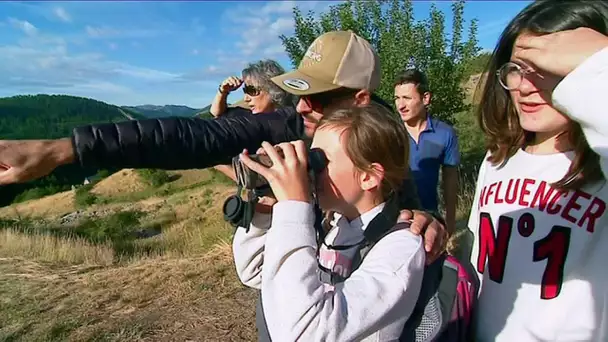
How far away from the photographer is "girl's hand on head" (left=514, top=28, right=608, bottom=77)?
94cm

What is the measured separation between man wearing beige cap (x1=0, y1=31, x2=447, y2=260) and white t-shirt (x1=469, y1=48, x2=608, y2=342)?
225mm

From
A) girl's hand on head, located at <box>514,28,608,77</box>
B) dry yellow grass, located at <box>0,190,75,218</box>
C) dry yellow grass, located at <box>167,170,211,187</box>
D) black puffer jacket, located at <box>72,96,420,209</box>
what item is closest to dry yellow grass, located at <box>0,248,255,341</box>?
black puffer jacket, located at <box>72,96,420,209</box>

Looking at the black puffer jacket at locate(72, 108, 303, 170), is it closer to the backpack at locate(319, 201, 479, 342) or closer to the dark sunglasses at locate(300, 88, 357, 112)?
the dark sunglasses at locate(300, 88, 357, 112)

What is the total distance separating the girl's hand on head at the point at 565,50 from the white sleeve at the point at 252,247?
80 centimetres

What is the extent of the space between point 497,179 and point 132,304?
14.5 ft

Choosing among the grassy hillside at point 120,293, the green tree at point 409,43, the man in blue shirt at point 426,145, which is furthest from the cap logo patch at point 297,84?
the green tree at point 409,43

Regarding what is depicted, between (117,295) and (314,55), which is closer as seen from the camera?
(314,55)

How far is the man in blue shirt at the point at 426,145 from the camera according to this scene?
4215 mm

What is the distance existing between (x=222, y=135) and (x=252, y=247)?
343 mm

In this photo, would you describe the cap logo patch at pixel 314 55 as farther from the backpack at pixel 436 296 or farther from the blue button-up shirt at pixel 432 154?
the blue button-up shirt at pixel 432 154

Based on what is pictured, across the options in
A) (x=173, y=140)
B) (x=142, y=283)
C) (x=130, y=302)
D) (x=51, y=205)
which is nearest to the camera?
(x=173, y=140)

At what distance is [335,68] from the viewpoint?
1.94 meters

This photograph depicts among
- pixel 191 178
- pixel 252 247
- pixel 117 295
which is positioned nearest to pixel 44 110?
pixel 191 178

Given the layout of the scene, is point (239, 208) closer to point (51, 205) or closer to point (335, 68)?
point (335, 68)
